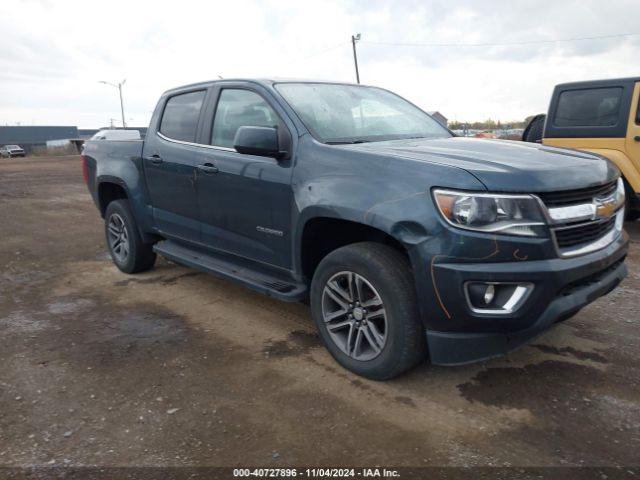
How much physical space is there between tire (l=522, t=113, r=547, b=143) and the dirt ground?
4979mm

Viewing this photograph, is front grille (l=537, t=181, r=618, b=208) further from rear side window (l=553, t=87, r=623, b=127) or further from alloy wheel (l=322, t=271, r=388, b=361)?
rear side window (l=553, t=87, r=623, b=127)

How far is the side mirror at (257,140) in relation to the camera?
3.34 meters

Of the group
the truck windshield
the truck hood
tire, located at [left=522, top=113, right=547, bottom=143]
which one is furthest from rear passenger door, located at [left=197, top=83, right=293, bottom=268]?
tire, located at [left=522, top=113, right=547, bottom=143]

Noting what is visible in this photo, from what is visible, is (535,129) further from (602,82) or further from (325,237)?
(325,237)

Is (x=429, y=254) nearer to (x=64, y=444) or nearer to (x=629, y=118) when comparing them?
(x=64, y=444)

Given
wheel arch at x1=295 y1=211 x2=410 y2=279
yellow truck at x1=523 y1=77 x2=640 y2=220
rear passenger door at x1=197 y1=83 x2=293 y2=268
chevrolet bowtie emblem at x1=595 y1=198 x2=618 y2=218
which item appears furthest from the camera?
yellow truck at x1=523 y1=77 x2=640 y2=220

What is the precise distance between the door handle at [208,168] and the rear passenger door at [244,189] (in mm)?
10

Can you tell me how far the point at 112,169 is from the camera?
5297 mm

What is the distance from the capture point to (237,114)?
13.2 ft

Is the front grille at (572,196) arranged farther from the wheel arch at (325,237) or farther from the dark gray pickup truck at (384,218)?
the wheel arch at (325,237)

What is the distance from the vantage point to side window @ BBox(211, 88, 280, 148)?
3.81 m

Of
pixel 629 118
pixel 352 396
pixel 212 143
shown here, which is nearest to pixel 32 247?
pixel 212 143

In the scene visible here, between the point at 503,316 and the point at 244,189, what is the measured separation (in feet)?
6.45

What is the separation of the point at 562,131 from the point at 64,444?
24.3 ft
